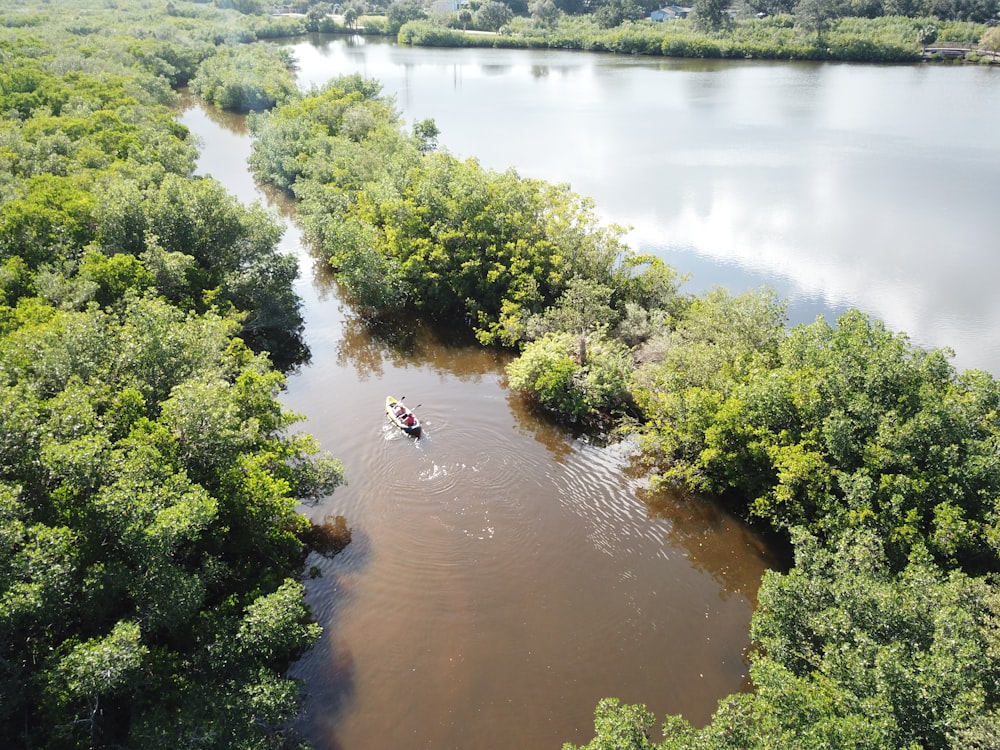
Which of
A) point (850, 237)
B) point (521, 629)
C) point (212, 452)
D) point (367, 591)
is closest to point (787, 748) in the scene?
point (521, 629)

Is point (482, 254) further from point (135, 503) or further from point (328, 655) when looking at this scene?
point (135, 503)

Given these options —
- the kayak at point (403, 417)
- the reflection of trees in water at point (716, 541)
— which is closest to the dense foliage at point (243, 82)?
the kayak at point (403, 417)

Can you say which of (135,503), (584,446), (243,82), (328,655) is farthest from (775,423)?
(243,82)

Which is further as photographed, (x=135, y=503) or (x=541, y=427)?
(x=541, y=427)

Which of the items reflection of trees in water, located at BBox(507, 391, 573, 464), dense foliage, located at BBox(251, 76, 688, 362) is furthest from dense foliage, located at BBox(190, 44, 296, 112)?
reflection of trees in water, located at BBox(507, 391, 573, 464)

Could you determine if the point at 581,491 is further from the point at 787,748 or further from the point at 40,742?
the point at 40,742

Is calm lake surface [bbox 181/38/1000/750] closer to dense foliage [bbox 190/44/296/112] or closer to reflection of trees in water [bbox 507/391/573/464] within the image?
reflection of trees in water [bbox 507/391/573/464]

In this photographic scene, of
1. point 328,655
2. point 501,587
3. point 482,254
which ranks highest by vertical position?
point 482,254
